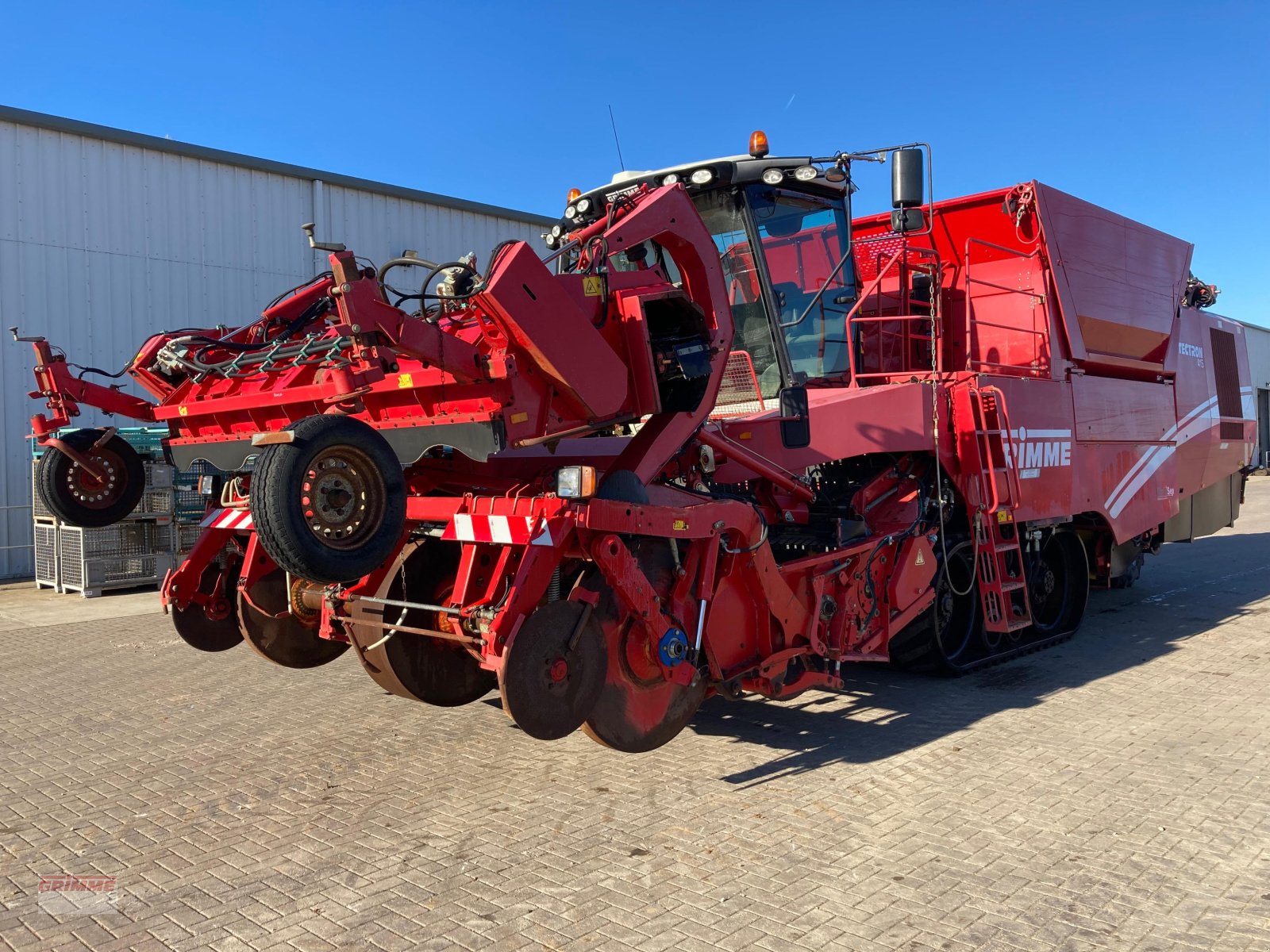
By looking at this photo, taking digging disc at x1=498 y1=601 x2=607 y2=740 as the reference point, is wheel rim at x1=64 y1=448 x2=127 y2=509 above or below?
above

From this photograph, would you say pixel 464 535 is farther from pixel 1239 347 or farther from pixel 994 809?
pixel 1239 347

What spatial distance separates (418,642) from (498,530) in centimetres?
102

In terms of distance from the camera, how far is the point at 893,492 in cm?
658

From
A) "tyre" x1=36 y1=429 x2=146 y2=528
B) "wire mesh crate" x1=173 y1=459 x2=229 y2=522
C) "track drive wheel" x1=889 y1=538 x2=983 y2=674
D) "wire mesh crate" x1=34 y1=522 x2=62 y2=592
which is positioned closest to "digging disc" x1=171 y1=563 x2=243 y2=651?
"tyre" x1=36 y1=429 x2=146 y2=528

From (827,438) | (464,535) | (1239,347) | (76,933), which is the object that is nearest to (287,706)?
(464,535)

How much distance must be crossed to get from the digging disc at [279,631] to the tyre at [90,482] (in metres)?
0.80

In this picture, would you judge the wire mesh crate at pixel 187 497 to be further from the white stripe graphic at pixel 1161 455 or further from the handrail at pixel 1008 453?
the white stripe graphic at pixel 1161 455

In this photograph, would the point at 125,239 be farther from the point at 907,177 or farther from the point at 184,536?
the point at 907,177

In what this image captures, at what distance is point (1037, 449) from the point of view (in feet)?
23.7

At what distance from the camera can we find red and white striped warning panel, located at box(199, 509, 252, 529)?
5246 millimetres

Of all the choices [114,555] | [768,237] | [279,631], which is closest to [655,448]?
[768,237]

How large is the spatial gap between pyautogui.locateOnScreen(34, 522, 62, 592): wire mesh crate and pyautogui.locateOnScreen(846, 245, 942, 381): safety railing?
33.4ft

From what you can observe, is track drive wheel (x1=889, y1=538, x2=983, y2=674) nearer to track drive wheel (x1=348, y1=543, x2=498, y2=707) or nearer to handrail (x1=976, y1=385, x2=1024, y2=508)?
handrail (x1=976, y1=385, x2=1024, y2=508)

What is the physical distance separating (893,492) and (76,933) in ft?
16.2
